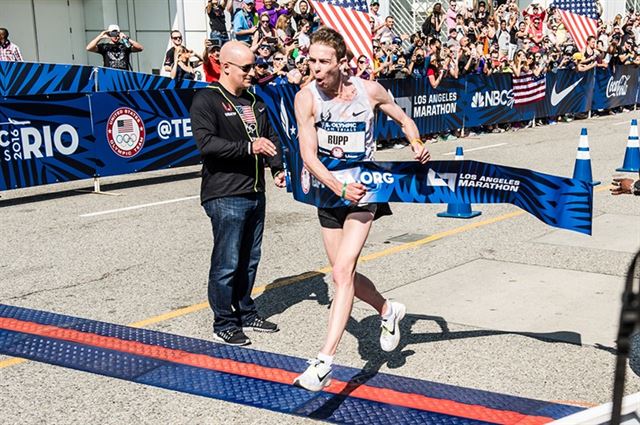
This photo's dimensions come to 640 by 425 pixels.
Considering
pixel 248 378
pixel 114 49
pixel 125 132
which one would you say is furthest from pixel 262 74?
pixel 248 378

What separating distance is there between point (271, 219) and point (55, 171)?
367 centimetres

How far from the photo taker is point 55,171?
39.8 feet

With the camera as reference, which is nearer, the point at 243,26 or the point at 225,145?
the point at 225,145

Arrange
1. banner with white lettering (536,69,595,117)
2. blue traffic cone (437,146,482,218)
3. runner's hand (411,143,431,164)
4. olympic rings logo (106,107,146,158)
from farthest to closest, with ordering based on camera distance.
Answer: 1. banner with white lettering (536,69,595,117)
2. olympic rings logo (106,107,146,158)
3. blue traffic cone (437,146,482,218)
4. runner's hand (411,143,431,164)

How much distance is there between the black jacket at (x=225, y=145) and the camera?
559cm

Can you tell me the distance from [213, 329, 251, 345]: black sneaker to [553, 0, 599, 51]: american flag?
22774 millimetres

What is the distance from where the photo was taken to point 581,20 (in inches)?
1066

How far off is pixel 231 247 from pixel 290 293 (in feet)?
4.88

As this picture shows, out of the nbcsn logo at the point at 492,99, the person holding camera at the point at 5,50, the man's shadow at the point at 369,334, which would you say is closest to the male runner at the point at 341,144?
the man's shadow at the point at 369,334

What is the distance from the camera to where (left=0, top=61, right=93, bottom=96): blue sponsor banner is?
14469mm

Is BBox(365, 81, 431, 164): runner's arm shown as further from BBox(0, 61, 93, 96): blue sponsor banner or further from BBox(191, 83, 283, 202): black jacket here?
BBox(0, 61, 93, 96): blue sponsor banner

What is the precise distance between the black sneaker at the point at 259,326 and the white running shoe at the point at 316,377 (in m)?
1.51

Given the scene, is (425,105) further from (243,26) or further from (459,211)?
(459,211)

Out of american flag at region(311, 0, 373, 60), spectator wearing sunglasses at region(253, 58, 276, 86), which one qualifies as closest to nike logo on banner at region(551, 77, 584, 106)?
american flag at region(311, 0, 373, 60)
